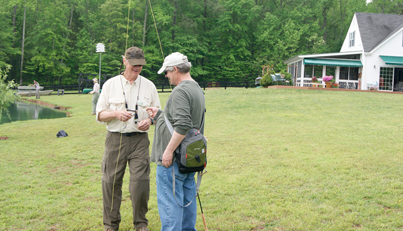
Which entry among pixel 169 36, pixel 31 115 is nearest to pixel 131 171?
pixel 31 115

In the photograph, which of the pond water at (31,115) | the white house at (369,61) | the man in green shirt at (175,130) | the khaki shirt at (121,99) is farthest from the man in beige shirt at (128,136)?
the white house at (369,61)

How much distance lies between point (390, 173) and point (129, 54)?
500 centimetres

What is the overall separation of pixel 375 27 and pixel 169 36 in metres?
26.0

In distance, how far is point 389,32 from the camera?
2972cm

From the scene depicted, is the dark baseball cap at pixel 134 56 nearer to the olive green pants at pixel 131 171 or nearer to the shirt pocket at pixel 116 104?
the shirt pocket at pixel 116 104

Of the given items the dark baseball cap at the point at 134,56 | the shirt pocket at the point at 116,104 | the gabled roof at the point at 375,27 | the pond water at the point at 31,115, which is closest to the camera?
the dark baseball cap at the point at 134,56

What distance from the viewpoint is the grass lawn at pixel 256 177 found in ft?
14.6

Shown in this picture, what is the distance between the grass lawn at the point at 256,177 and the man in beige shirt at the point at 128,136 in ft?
1.61

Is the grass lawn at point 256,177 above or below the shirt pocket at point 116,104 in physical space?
below

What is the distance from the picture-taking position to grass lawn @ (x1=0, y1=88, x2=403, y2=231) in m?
4.45

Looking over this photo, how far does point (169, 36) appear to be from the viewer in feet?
157

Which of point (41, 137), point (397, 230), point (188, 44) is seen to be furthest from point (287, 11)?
point (397, 230)

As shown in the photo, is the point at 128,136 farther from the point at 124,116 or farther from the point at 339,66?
the point at 339,66

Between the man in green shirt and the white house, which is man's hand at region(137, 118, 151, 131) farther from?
the white house
